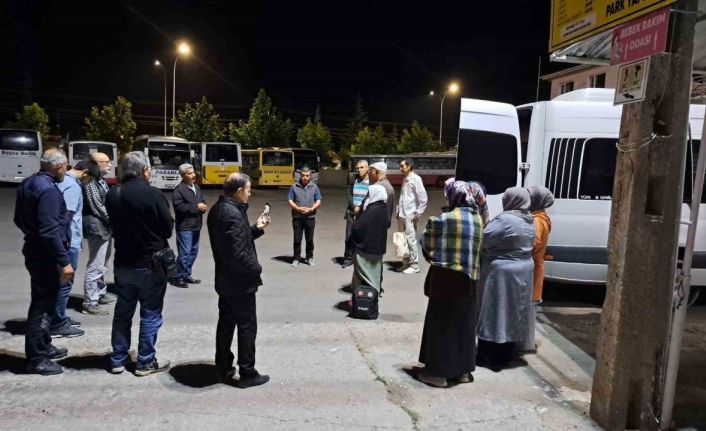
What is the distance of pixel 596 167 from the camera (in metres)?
7.71

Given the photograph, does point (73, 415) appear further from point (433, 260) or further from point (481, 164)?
point (481, 164)

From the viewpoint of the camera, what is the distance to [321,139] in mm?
57656

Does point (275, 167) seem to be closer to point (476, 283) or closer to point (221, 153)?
point (221, 153)

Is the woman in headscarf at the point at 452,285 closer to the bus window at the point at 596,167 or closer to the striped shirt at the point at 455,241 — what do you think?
the striped shirt at the point at 455,241

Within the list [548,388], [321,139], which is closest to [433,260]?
[548,388]

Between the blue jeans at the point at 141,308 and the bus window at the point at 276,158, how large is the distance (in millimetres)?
29584

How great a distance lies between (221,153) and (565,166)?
998 inches

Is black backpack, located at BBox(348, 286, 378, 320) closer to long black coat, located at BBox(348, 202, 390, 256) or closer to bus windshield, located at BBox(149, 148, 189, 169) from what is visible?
long black coat, located at BBox(348, 202, 390, 256)

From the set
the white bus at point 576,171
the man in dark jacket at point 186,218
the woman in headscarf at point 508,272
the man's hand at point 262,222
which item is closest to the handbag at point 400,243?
the white bus at point 576,171

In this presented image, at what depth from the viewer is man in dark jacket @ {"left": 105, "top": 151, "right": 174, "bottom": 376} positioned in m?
4.66

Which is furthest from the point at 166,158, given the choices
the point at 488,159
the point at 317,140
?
the point at 317,140

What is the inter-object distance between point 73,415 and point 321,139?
54270 mm

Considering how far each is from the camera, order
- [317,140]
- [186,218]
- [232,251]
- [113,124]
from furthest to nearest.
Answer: [317,140], [113,124], [186,218], [232,251]

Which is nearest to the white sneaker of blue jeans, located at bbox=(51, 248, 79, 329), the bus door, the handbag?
the handbag
